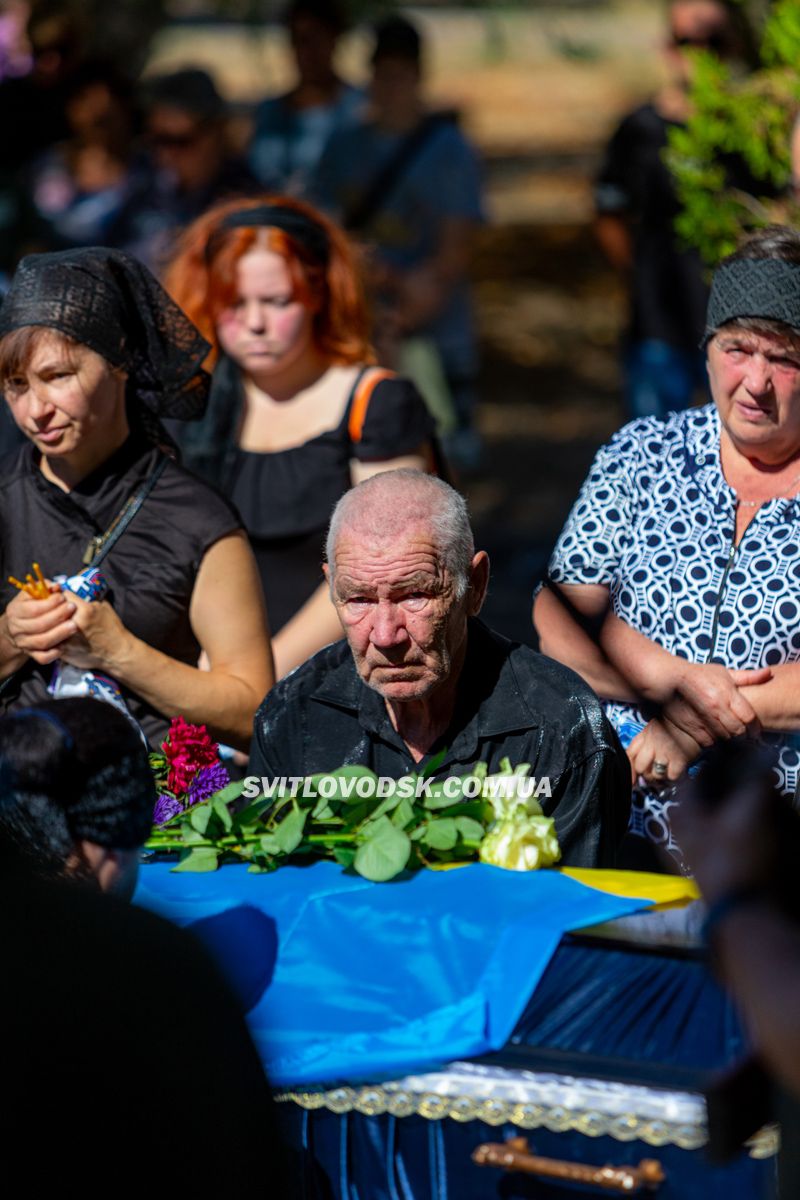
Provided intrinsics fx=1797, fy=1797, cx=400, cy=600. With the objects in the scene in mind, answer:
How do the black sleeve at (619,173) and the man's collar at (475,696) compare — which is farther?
the black sleeve at (619,173)

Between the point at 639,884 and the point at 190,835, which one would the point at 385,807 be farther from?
the point at 639,884

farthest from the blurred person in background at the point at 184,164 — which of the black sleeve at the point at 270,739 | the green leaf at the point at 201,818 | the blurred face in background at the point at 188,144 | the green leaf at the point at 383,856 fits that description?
the green leaf at the point at 383,856

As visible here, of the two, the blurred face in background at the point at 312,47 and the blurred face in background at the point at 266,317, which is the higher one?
the blurred face in background at the point at 312,47

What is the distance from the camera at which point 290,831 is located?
10.2 ft

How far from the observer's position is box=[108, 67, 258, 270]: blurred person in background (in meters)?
7.47

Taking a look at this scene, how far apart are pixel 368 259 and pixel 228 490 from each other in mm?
1260

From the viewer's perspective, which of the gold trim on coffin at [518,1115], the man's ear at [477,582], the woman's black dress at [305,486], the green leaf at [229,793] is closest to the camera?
the gold trim on coffin at [518,1115]

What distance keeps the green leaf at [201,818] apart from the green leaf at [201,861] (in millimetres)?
38

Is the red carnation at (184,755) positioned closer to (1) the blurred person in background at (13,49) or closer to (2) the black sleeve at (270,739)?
(2) the black sleeve at (270,739)

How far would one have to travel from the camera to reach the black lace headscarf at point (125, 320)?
388 cm

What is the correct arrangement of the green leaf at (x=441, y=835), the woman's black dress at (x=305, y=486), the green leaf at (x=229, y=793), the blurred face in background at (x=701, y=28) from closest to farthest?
the green leaf at (x=441, y=835) → the green leaf at (x=229, y=793) → the woman's black dress at (x=305, y=486) → the blurred face in background at (x=701, y=28)

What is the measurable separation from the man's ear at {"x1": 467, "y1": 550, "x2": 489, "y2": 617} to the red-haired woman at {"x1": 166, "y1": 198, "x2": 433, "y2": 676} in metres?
1.18

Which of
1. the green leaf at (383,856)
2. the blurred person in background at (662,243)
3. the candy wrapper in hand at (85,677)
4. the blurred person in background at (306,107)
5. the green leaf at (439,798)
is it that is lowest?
the green leaf at (383,856)

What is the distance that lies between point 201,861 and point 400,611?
1.98ft
